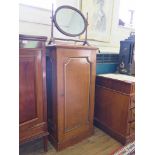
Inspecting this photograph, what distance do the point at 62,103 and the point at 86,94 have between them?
0.33 metres

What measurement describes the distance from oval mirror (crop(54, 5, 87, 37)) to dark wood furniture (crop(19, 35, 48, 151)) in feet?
1.33

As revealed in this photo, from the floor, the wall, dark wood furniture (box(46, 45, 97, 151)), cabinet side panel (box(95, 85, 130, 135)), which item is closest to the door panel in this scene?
dark wood furniture (box(46, 45, 97, 151))

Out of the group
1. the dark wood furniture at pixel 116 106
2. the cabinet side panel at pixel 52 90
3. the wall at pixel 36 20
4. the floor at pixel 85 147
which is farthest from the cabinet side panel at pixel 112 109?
the wall at pixel 36 20

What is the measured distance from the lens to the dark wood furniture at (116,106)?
178 cm

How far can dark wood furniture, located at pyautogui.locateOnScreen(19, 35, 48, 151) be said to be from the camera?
1.35 meters

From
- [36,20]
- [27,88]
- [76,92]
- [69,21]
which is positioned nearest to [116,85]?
[76,92]

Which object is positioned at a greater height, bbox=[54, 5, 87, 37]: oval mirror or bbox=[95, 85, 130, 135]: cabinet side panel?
bbox=[54, 5, 87, 37]: oval mirror

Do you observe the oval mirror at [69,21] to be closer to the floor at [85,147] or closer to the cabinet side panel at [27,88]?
the cabinet side panel at [27,88]

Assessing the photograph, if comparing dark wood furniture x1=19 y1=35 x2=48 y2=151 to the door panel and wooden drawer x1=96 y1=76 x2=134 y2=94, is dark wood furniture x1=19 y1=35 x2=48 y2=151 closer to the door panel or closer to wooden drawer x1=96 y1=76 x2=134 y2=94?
the door panel

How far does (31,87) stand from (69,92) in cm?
42

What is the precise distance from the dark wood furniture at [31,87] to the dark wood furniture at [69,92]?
15 centimetres
